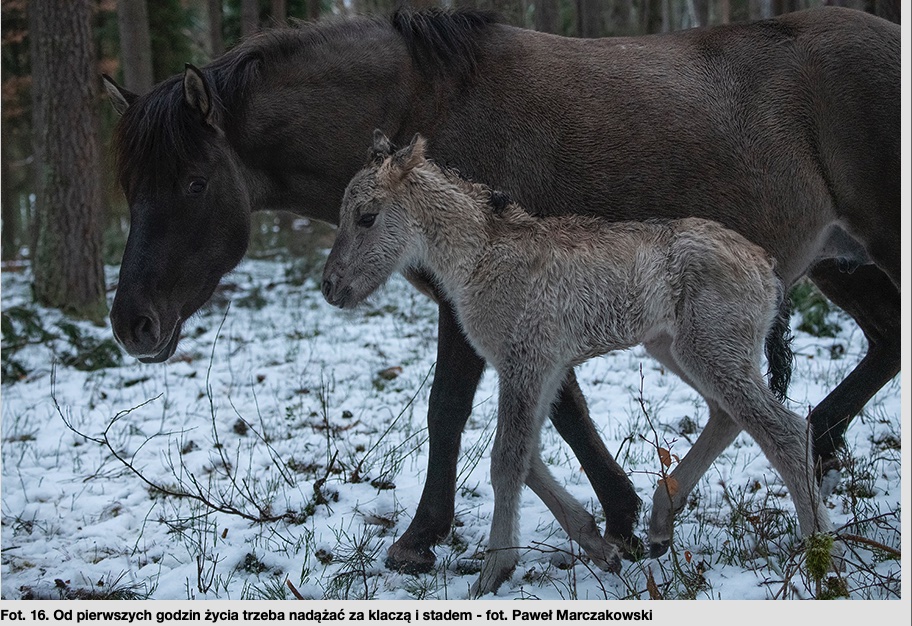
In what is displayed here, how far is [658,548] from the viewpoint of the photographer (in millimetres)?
3953

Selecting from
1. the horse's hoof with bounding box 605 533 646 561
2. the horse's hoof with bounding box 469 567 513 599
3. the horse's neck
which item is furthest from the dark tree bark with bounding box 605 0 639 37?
the horse's hoof with bounding box 469 567 513 599

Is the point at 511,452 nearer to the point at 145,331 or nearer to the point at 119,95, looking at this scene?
the point at 145,331

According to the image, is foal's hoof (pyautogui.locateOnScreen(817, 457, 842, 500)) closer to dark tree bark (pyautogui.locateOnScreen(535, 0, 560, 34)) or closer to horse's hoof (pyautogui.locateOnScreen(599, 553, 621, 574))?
horse's hoof (pyautogui.locateOnScreen(599, 553, 621, 574))

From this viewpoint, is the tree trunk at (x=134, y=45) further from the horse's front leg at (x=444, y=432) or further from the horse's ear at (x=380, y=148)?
the horse's front leg at (x=444, y=432)

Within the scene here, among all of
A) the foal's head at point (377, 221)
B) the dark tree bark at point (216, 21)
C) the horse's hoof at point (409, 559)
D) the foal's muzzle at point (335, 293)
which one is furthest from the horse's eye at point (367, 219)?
the dark tree bark at point (216, 21)

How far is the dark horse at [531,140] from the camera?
3980 millimetres

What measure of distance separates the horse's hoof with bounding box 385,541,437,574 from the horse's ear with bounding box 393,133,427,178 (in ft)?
6.15

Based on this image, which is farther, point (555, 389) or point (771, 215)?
point (771, 215)

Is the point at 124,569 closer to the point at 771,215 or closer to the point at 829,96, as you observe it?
the point at 771,215

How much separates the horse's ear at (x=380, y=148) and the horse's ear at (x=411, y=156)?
0.07 metres

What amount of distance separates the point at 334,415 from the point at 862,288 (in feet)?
13.2

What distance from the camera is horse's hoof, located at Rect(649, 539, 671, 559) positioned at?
12.9 ft
